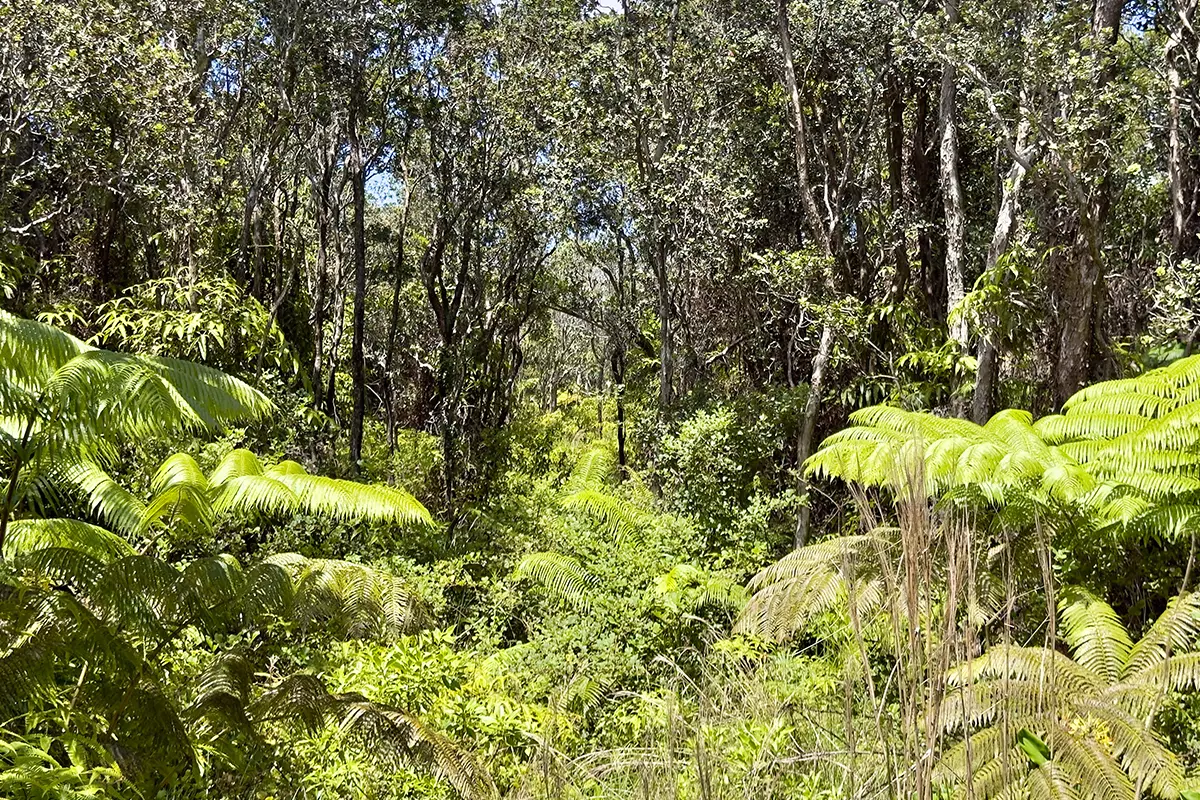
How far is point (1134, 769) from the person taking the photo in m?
3.25

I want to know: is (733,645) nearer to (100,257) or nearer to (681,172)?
(681,172)

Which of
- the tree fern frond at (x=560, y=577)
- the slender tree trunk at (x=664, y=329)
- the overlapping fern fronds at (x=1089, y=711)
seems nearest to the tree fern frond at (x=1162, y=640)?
the overlapping fern fronds at (x=1089, y=711)

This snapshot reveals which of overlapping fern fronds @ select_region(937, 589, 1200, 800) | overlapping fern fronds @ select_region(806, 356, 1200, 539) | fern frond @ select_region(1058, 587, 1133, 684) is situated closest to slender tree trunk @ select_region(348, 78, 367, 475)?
overlapping fern fronds @ select_region(806, 356, 1200, 539)

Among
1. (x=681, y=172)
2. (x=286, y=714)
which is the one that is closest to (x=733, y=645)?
(x=286, y=714)

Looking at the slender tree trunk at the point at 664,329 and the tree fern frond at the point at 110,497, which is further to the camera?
the slender tree trunk at the point at 664,329

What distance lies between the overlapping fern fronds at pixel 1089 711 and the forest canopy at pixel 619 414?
27 millimetres

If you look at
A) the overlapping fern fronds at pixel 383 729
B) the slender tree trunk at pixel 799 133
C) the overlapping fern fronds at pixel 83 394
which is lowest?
the overlapping fern fronds at pixel 383 729

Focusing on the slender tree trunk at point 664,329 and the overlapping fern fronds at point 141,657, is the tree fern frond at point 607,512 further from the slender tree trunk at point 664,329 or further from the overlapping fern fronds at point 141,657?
the overlapping fern fronds at point 141,657

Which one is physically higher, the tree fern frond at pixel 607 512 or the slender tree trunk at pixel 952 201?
the slender tree trunk at pixel 952 201

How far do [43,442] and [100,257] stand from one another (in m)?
9.53

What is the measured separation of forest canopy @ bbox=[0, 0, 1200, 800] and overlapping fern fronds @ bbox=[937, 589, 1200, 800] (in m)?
0.03

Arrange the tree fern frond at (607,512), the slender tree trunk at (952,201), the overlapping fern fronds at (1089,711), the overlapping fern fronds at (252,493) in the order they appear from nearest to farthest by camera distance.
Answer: the overlapping fern fronds at (1089,711) < the overlapping fern fronds at (252,493) < the tree fern frond at (607,512) < the slender tree trunk at (952,201)

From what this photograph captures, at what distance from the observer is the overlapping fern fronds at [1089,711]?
2.63 m

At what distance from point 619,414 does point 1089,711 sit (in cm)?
1339
